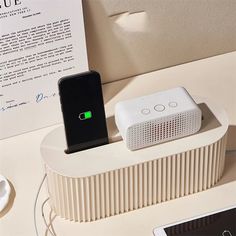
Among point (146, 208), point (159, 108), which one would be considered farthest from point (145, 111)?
point (146, 208)

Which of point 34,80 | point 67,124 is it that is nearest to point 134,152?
point 67,124

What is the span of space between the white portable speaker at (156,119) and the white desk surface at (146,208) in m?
0.09

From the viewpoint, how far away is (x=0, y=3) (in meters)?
0.83

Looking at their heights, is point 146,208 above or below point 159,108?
below

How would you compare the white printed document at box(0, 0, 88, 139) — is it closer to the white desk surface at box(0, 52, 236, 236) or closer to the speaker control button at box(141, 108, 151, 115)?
the white desk surface at box(0, 52, 236, 236)

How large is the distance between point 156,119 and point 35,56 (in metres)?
0.20

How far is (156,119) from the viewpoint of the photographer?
2.56ft

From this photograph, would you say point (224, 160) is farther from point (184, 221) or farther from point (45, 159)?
point (45, 159)

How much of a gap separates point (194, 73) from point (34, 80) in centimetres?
25

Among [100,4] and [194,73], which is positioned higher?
[100,4]

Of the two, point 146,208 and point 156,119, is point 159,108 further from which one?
point 146,208

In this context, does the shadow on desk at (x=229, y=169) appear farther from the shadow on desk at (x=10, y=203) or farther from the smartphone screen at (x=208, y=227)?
the shadow on desk at (x=10, y=203)

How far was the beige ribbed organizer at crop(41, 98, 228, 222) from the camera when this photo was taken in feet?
2.55
